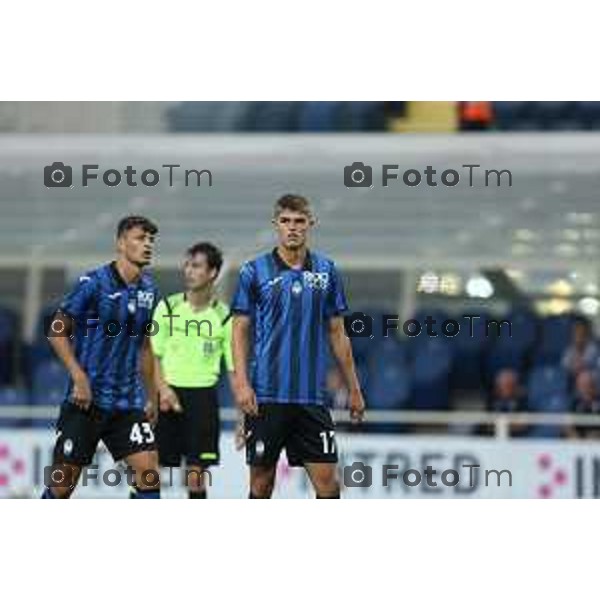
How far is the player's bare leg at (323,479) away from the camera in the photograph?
13.1 metres

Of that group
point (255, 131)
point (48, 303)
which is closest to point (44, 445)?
point (48, 303)

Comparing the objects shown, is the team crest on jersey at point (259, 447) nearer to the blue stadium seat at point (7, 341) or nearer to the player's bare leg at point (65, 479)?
the player's bare leg at point (65, 479)

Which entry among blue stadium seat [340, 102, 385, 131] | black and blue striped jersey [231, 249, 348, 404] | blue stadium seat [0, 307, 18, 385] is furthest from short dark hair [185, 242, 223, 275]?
blue stadium seat [0, 307, 18, 385]

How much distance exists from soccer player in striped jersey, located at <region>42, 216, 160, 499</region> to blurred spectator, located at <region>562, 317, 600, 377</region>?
2909 mm

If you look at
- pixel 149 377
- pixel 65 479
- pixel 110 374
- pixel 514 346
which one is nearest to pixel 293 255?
pixel 149 377

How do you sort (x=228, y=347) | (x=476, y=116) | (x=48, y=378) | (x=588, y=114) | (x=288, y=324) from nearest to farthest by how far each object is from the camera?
(x=288, y=324) < (x=228, y=347) < (x=476, y=116) < (x=48, y=378) < (x=588, y=114)

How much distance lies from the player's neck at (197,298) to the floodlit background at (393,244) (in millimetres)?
120

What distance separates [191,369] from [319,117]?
1814mm

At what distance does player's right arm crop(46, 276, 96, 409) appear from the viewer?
12961 mm

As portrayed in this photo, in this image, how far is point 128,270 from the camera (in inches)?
518

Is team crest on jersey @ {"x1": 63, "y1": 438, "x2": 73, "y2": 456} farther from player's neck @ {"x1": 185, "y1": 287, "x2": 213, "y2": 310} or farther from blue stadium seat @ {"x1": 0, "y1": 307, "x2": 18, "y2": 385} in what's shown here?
blue stadium seat @ {"x1": 0, "y1": 307, "x2": 18, "y2": 385}

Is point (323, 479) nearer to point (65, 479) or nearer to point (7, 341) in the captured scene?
point (65, 479)

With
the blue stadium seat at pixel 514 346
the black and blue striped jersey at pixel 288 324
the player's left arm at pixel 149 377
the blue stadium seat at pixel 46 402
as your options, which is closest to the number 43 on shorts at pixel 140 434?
the player's left arm at pixel 149 377
